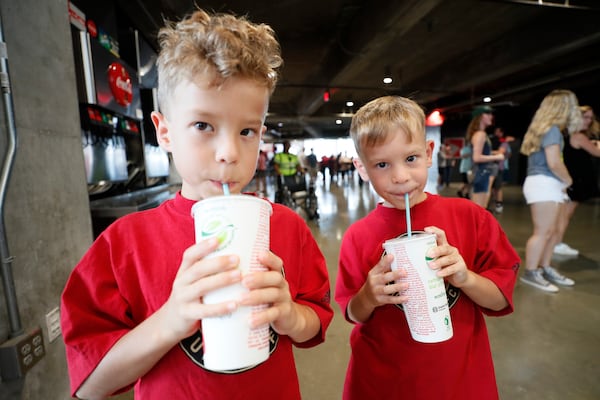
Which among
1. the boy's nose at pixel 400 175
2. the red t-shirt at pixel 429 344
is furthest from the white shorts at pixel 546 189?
the boy's nose at pixel 400 175

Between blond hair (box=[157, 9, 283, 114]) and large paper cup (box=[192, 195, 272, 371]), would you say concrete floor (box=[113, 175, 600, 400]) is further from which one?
blond hair (box=[157, 9, 283, 114])

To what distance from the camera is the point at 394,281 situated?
2.58 feet

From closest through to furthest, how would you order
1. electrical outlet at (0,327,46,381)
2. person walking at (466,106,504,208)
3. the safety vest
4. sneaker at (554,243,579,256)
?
electrical outlet at (0,327,46,381), sneaker at (554,243,579,256), person walking at (466,106,504,208), the safety vest

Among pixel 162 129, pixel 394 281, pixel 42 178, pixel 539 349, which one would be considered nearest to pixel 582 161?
pixel 539 349

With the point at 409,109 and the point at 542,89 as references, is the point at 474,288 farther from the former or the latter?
the point at 542,89

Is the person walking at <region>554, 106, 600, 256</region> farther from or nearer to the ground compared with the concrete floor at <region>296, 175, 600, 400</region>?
farther from the ground

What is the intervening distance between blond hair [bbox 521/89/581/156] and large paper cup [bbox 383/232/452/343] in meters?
2.54

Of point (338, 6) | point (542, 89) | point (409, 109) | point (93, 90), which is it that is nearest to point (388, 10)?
point (338, 6)

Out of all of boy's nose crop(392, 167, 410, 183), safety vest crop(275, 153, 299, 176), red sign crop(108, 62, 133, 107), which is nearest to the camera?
boy's nose crop(392, 167, 410, 183)

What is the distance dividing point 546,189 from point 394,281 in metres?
2.55

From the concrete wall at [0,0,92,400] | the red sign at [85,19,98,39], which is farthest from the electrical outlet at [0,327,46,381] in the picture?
the red sign at [85,19,98,39]

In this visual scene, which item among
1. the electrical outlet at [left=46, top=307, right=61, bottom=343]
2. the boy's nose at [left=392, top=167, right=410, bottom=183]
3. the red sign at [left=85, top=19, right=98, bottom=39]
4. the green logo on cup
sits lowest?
the electrical outlet at [left=46, top=307, right=61, bottom=343]

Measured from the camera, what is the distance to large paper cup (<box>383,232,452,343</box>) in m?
0.71

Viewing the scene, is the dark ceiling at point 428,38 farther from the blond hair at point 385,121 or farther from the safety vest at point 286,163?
the blond hair at point 385,121
